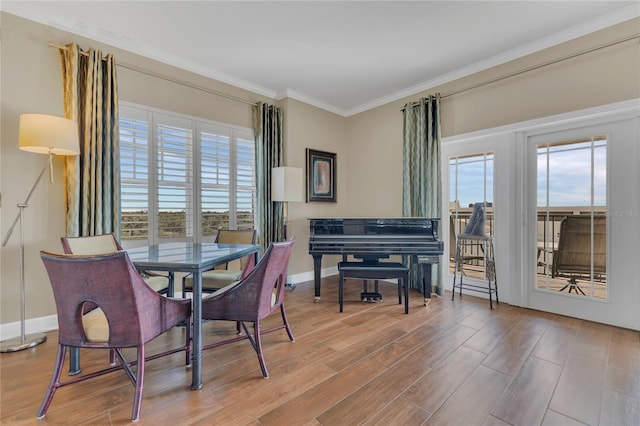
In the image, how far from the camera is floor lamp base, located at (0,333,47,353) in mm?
2263

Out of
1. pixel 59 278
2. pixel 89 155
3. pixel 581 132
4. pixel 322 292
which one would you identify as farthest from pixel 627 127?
pixel 89 155

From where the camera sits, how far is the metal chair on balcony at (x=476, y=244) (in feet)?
11.2

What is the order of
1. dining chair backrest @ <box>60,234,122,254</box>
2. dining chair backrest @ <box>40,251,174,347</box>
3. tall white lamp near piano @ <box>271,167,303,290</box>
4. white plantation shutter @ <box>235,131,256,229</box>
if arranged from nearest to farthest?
dining chair backrest @ <box>40,251,174,347</box>, dining chair backrest @ <box>60,234,122,254</box>, tall white lamp near piano @ <box>271,167,303,290</box>, white plantation shutter @ <box>235,131,256,229</box>

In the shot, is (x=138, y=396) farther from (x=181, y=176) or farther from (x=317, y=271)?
(x=181, y=176)

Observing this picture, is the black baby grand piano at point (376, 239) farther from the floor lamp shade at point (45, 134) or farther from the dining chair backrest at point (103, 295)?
the floor lamp shade at point (45, 134)

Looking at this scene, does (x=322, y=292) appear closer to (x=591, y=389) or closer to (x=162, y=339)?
(x=162, y=339)

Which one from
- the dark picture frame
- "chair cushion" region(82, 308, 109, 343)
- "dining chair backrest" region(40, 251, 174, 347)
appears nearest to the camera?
"dining chair backrest" region(40, 251, 174, 347)

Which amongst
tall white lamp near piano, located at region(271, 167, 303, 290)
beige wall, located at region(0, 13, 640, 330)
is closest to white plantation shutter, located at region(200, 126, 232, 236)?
beige wall, located at region(0, 13, 640, 330)

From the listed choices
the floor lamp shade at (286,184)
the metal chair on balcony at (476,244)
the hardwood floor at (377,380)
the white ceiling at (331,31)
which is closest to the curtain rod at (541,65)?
the white ceiling at (331,31)

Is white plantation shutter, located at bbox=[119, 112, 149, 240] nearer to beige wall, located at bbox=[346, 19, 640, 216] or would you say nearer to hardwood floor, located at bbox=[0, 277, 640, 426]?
hardwood floor, located at bbox=[0, 277, 640, 426]

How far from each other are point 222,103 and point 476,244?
376 cm

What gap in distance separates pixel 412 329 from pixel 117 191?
3180mm

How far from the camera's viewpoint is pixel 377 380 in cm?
186

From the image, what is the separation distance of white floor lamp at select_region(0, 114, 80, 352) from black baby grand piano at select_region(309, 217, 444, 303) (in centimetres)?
245
